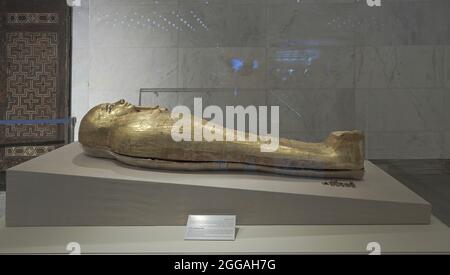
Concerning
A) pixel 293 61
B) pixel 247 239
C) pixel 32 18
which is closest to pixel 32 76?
pixel 32 18

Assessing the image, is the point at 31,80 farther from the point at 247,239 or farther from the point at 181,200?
the point at 247,239

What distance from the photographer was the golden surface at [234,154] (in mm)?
2568

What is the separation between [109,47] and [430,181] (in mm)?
2255

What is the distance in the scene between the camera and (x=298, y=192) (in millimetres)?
2369

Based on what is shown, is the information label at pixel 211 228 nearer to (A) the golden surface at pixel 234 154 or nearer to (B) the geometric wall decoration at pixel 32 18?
(A) the golden surface at pixel 234 154

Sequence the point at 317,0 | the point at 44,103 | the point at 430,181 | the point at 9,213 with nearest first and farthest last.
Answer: the point at 9,213 → the point at 430,181 → the point at 44,103 → the point at 317,0

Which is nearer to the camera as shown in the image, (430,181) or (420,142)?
(430,181)

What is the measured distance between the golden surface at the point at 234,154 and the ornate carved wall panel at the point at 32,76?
3.23 ft

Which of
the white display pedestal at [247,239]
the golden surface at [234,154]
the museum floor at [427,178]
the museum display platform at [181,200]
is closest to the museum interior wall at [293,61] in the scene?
the museum floor at [427,178]

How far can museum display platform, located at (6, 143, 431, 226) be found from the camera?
2.35 metres

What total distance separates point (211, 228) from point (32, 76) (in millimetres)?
1797

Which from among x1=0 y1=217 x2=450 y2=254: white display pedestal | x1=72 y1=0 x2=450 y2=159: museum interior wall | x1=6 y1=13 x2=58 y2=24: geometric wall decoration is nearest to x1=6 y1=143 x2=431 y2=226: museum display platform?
x1=0 y1=217 x2=450 y2=254: white display pedestal
